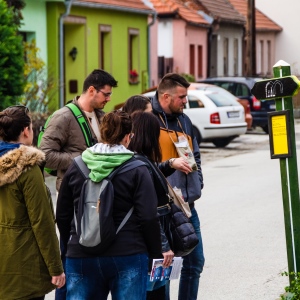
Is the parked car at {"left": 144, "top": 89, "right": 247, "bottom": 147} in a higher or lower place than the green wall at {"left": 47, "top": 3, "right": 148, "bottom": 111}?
lower

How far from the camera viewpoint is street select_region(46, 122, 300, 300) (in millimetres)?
8352

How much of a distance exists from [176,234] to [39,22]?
2021cm

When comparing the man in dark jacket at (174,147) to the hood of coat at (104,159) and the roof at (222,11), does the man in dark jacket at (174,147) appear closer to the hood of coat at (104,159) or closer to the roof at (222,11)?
the hood of coat at (104,159)

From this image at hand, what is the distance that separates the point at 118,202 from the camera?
5105 millimetres

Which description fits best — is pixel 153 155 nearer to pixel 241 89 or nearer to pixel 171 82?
pixel 171 82

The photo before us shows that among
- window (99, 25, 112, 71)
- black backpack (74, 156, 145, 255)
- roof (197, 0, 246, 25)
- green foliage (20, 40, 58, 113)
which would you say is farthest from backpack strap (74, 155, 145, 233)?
roof (197, 0, 246, 25)

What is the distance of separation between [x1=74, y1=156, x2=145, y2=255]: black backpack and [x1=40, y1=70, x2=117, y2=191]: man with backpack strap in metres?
1.49

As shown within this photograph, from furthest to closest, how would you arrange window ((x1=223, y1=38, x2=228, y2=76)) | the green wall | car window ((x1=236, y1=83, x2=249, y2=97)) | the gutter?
1. window ((x1=223, y1=38, x2=228, y2=76))
2. car window ((x1=236, y1=83, x2=249, y2=97))
3. the gutter
4. the green wall

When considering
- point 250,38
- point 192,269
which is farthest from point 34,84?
point 250,38

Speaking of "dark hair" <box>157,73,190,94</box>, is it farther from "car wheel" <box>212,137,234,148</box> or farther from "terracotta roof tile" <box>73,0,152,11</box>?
"terracotta roof tile" <box>73,0,152,11</box>

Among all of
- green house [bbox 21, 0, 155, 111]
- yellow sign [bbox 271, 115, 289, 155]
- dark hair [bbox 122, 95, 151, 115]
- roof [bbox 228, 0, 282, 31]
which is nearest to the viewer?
dark hair [bbox 122, 95, 151, 115]

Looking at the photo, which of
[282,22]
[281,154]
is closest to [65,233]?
[281,154]

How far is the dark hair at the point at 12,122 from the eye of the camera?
17.3 feet

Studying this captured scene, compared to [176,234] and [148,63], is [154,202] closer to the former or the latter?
[176,234]
